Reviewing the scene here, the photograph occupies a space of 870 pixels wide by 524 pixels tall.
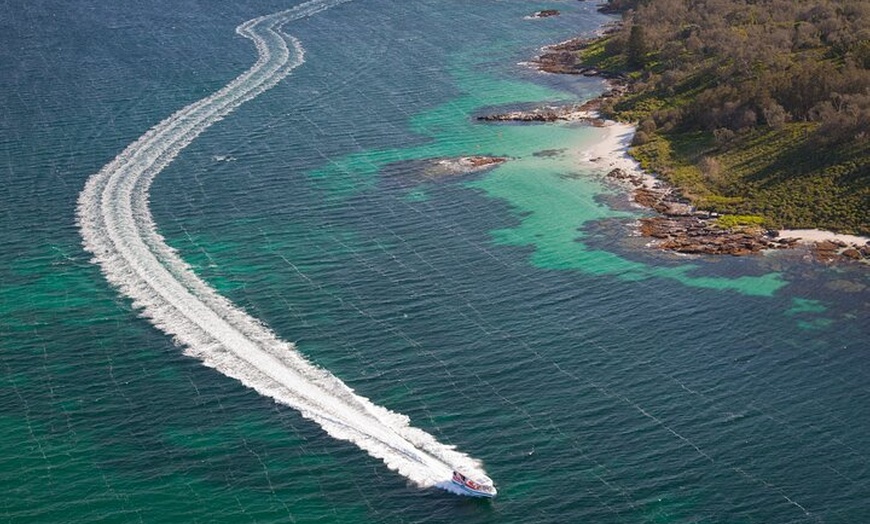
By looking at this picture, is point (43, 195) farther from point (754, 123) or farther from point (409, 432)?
point (754, 123)

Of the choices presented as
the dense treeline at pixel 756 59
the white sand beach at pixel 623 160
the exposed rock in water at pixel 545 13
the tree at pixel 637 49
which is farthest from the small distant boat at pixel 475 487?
the exposed rock in water at pixel 545 13

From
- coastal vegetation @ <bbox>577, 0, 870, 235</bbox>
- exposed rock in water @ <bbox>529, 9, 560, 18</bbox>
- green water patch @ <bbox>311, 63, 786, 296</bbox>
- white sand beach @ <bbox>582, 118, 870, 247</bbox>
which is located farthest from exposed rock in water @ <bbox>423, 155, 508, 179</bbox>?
exposed rock in water @ <bbox>529, 9, 560, 18</bbox>

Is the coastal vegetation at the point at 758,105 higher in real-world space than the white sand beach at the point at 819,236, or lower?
higher

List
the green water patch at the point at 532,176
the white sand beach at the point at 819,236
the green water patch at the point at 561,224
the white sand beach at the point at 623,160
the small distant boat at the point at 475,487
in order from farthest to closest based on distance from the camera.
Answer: the white sand beach at the point at 623,160 → the white sand beach at the point at 819,236 → the green water patch at the point at 532,176 → the green water patch at the point at 561,224 → the small distant boat at the point at 475,487

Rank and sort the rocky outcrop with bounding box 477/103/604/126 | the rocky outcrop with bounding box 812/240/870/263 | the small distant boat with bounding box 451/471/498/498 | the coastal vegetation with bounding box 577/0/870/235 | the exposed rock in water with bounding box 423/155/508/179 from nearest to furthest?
the small distant boat with bounding box 451/471/498/498 → the rocky outcrop with bounding box 812/240/870/263 → the coastal vegetation with bounding box 577/0/870/235 → the exposed rock in water with bounding box 423/155/508/179 → the rocky outcrop with bounding box 477/103/604/126

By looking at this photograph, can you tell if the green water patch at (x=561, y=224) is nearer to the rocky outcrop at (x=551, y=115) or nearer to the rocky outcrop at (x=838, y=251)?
the rocky outcrop at (x=838, y=251)

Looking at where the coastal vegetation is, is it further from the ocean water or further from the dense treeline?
the ocean water
